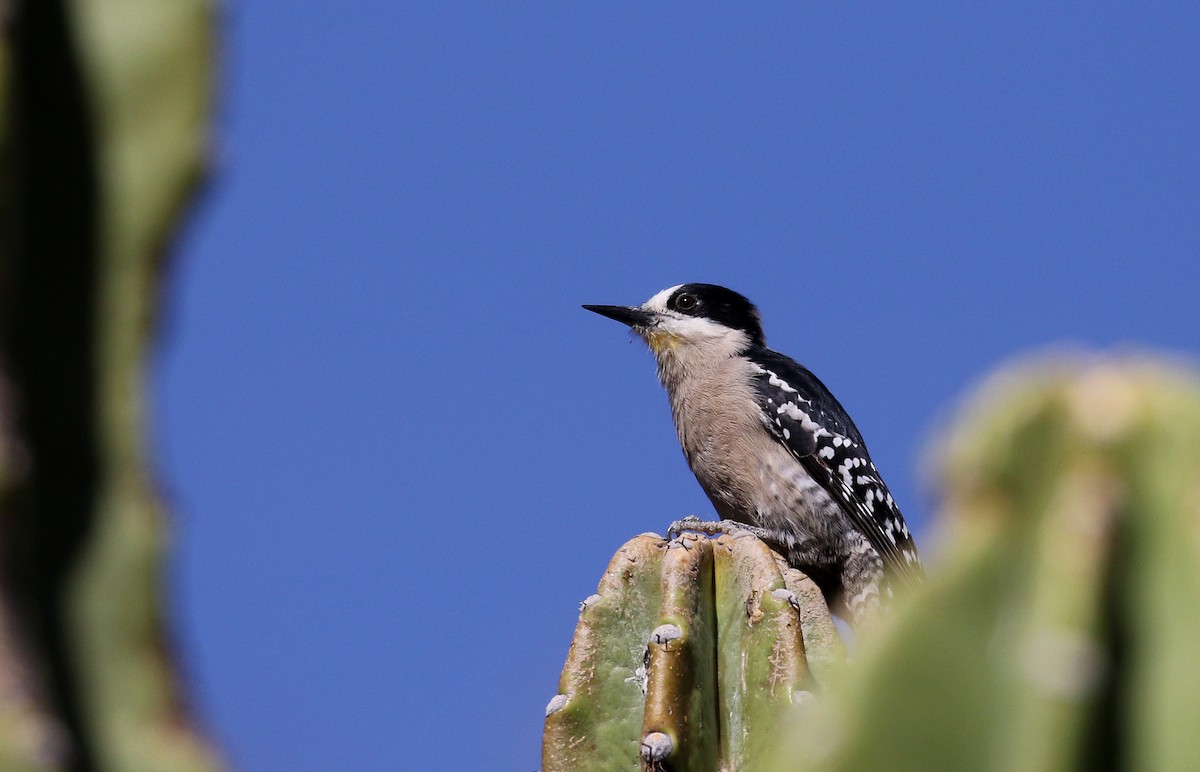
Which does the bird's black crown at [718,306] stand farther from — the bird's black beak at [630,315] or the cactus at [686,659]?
the cactus at [686,659]

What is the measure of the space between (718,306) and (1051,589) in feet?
26.3

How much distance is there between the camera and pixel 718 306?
30.9ft

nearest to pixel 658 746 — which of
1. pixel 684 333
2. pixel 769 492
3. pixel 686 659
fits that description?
pixel 686 659

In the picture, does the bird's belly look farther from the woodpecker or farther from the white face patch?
the white face patch

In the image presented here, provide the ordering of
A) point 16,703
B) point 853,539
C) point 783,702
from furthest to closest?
1. point 853,539
2. point 783,702
3. point 16,703

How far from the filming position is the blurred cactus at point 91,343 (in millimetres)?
1527

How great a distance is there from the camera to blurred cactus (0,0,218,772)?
5.01 feet

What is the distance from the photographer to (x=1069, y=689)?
1.42 meters

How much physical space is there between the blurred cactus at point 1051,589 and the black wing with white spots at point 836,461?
6404mm

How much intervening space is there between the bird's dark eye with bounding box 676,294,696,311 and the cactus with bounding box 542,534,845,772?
470 cm

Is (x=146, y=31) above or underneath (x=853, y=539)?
underneath

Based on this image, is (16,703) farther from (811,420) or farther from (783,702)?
(811,420)

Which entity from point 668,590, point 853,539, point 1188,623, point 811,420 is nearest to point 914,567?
point 853,539

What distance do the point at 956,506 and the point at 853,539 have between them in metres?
6.61
